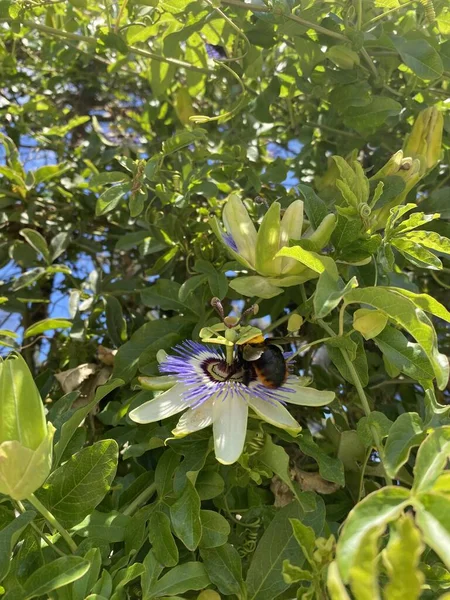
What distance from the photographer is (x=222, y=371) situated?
2.93 ft

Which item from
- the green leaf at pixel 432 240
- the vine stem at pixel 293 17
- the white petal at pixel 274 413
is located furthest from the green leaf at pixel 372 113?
the white petal at pixel 274 413

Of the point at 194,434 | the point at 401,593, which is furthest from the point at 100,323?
the point at 401,593

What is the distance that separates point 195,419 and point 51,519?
0.20 metres

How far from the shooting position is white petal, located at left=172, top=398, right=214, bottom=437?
0.78 metres

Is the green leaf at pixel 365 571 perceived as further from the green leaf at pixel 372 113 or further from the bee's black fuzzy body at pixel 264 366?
the green leaf at pixel 372 113

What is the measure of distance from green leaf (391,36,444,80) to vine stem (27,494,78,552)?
34.0 inches

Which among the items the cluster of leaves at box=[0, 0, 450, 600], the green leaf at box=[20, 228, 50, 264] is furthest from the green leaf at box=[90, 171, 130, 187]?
the green leaf at box=[20, 228, 50, 264]

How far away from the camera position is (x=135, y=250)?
1.70 metres

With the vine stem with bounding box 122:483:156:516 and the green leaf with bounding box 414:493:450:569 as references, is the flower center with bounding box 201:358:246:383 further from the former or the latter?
the green leaf with bounding box 414:493:450:569

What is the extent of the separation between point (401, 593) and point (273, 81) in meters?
1.12

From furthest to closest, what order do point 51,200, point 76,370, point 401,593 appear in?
point 51,200, point 76,370, point 401,593

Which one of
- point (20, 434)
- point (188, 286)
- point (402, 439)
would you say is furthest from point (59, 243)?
point (402, 439)

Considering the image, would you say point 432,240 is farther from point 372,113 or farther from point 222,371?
point 372,113

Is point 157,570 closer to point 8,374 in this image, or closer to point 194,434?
point 194,434
